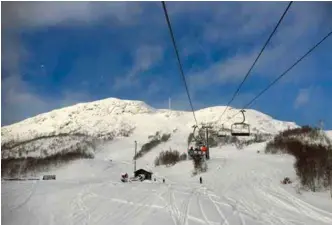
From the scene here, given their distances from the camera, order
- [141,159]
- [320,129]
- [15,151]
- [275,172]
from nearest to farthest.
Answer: [275,172], [320,129], [141,159], [15,151]

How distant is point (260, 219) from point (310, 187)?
1317cm

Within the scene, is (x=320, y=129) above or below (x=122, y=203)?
above

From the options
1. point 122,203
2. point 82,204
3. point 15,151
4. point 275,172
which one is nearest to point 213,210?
point 122,203

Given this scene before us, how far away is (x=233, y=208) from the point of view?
18156mm

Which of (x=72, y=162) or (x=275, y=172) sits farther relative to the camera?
(x=72, y=162)

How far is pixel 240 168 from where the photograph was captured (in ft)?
181

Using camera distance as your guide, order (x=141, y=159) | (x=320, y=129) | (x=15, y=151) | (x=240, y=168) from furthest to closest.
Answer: (x=15, y=151) → (x=141, y=159) → (x=320, y=129) → (x=240, y=168)

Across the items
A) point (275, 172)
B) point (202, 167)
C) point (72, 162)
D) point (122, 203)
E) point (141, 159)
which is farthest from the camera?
point (141, 159)

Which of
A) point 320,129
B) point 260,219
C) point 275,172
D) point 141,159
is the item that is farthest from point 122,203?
point 141,159

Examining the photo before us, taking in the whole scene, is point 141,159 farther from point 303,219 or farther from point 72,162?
point 303,219

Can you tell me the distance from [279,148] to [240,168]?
16312 mm

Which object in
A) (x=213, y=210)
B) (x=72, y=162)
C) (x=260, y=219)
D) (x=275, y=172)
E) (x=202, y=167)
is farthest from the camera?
(x=72, y=162)

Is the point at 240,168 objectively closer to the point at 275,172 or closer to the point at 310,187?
the point at 275,172

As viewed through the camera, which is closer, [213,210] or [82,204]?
[213,210]
